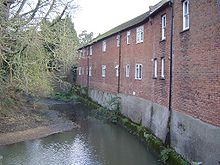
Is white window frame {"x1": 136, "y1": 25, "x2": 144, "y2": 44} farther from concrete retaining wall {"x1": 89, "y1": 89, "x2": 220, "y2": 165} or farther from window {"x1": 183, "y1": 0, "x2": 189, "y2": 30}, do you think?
window {"x1": 183, "y1": 0, "x2": 189, "y2": 30}

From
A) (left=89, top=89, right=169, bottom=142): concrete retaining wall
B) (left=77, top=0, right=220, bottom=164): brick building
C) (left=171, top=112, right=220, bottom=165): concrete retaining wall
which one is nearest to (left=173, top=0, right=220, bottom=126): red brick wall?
(left=77, top=0, right=220, bottom=164): brick building

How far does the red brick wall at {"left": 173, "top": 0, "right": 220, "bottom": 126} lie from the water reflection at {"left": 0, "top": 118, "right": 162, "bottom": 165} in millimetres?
3210

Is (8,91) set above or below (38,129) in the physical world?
above

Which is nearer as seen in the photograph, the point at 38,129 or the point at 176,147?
the point at 176,147

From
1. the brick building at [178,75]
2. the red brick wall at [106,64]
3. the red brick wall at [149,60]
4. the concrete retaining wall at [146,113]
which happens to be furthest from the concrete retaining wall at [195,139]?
the red brick wall at [106,64]

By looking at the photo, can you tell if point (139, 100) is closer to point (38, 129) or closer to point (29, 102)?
→ point (38, 129)

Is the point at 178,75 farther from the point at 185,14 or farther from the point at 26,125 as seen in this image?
the point at 26,125

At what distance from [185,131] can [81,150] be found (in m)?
5.51

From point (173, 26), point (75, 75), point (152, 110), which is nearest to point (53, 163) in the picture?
point (152, 110)

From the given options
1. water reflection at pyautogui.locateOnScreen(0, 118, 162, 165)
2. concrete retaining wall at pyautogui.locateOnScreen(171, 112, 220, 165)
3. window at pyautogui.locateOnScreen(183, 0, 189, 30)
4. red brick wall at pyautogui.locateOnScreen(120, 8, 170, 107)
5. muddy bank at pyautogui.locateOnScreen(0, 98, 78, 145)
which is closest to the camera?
concrete retaining wall at pyautogui.locateOnScreen(171, 112, 220, 165)

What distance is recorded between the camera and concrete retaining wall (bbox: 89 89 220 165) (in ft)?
36.1

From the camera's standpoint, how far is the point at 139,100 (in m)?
22.0

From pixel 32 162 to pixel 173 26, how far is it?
8.66m

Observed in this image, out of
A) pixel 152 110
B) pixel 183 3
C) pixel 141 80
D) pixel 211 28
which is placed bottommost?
pixel 152 110
